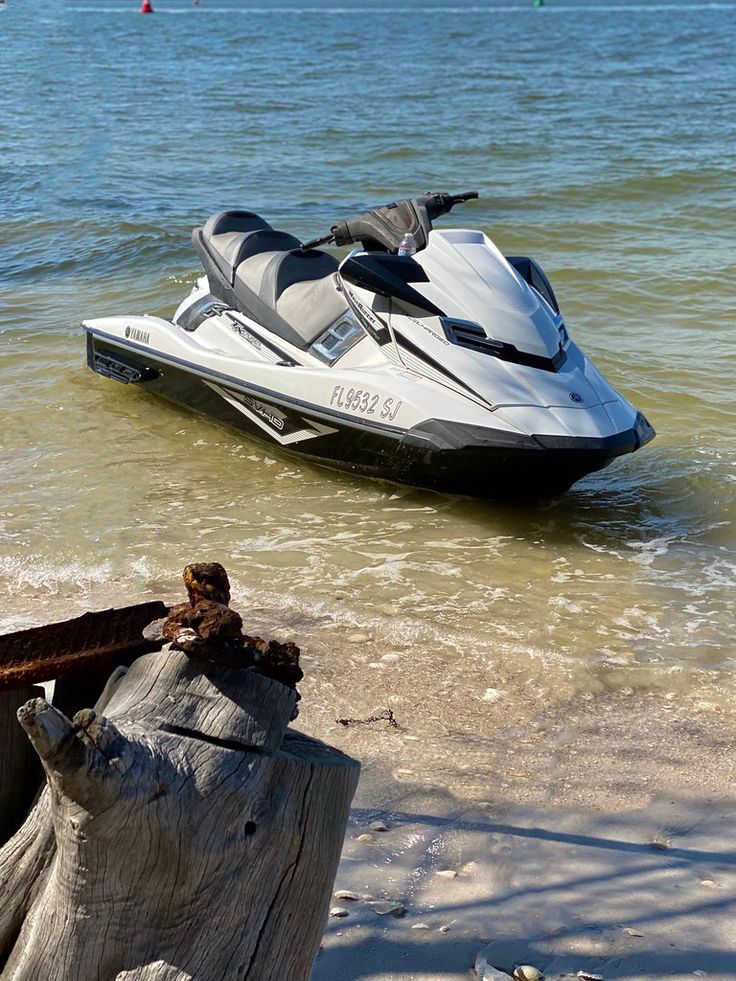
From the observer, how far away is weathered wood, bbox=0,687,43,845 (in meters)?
1.96

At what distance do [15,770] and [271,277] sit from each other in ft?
15.2

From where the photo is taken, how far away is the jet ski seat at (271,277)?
6.08m

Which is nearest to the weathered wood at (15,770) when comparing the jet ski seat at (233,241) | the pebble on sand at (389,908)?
the pebble on sand at (389,908)

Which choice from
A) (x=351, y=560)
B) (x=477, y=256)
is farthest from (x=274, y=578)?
(x=477, y=256)

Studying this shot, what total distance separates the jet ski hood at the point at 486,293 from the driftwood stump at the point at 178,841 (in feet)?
12.0

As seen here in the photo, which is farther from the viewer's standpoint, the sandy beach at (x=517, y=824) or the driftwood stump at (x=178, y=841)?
the sandy beach at (x=517, y=824)

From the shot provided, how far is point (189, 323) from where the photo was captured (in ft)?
22.3

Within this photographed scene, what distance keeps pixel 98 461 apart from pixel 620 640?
306 centimetres

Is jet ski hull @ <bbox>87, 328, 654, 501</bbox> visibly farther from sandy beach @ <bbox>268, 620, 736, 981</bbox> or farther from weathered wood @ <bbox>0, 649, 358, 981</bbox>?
weathered wood @ <bbox>0, 649, 358, 981</bbox>

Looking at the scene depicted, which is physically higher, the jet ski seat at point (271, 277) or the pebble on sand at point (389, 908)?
the jet ski seat at point (271, 277)

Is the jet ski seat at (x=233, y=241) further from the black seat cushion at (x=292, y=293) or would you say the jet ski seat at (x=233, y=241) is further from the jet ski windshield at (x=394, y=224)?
the jet ski windshield at (x=394, y=224)

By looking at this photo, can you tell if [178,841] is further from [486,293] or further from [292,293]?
[292,293]

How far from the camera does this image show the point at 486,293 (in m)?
5.41

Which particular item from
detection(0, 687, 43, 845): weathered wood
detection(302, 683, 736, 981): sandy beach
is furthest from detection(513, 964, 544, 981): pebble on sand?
detection(0, 687, 43, 845): weathered wood
